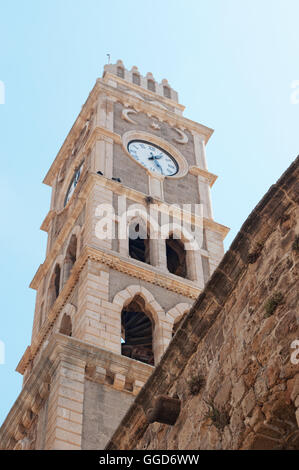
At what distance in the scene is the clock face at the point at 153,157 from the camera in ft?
110

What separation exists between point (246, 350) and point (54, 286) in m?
21.3

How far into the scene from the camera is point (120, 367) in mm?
20953

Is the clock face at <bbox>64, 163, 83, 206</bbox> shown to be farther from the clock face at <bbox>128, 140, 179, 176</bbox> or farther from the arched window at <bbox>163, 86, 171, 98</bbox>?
the arched window at <bbox>163, 86, 171, 98</bbox>

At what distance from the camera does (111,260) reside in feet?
86.0

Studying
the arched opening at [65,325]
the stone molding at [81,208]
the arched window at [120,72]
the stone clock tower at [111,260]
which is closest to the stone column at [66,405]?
the stone clock tower at [111,260]

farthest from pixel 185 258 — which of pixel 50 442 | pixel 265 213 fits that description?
pixel 265 213

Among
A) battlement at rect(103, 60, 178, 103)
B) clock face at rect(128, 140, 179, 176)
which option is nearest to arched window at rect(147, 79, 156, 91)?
battlement at rect(103, 60, 178, 103)

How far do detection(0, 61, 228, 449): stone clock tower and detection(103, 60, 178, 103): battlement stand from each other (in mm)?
356

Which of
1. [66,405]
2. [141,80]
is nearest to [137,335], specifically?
[66,405]

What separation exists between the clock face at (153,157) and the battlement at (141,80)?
301 inches

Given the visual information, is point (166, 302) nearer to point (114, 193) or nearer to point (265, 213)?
point (114, 193)

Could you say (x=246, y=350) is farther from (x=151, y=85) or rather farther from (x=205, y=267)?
(x=151, y=85)

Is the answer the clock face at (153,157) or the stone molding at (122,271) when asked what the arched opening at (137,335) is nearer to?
the stone molding at (122,271)

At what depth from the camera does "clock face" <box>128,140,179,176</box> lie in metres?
33.5
